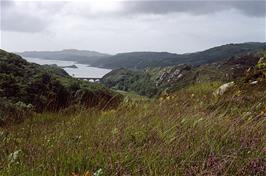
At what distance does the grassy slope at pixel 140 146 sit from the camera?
3.70m

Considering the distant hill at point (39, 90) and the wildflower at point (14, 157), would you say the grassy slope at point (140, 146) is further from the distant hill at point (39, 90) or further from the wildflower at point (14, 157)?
the distant hill at point (39, 90)

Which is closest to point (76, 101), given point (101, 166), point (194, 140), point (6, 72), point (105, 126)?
point (6, 72)

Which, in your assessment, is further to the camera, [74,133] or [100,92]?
[100,92]

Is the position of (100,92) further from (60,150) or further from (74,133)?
(60,150)

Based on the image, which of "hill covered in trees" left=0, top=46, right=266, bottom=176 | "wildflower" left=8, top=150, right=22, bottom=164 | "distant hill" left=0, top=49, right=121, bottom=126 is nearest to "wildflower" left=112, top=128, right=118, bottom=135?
"hill covered in trees" left=0, top=46, right=266, bottom=176

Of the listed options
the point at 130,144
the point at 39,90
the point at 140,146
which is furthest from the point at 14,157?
the point at 39,90

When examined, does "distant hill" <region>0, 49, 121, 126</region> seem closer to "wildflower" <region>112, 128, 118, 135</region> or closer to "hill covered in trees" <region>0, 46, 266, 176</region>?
"hill covered in trees" <region>0, 46, 266, 176</region>

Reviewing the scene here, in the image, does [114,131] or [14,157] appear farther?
[114,131]

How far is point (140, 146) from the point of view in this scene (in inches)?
177

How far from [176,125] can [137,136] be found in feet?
1.93

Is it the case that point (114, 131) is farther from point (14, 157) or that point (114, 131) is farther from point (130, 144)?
A: point (14, 157)

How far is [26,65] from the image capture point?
34.7ft

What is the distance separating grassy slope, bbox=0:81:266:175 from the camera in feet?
12.1

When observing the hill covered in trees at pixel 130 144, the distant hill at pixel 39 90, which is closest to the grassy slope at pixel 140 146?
the hill covered in trees at pixel 130 144
